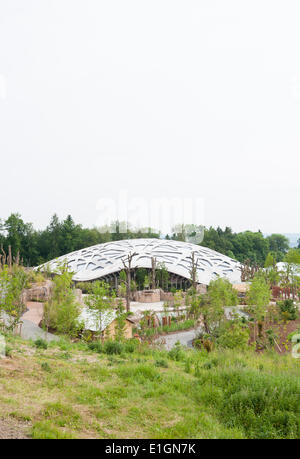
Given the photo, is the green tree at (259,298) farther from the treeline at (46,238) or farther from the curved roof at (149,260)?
the treeline at (46,238)

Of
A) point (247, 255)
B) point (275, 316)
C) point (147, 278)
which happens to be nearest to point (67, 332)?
point (275, 316)

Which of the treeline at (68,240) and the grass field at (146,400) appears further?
the treeline at (68,240)

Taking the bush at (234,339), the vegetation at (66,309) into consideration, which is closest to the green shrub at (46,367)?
the vegetation at (66,309)

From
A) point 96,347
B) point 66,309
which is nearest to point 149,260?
point 66,309

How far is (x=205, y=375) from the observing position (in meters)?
5.70

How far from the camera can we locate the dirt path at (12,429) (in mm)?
3467

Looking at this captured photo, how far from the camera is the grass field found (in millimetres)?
3910

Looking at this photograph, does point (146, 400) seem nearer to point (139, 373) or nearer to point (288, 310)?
point (139, 373)

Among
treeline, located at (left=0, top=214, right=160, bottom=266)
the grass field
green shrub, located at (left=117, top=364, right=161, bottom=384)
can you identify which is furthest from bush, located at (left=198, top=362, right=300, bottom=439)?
treeline, located at (left=0, top=214, right=160, bottom=266)

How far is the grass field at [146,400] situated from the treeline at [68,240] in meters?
34.4

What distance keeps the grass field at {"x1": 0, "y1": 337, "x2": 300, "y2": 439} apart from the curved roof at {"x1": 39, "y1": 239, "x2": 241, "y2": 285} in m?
19.0

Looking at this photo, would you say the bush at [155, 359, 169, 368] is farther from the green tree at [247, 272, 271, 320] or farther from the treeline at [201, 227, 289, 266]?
the treeline at [201, 227, 289, 266]

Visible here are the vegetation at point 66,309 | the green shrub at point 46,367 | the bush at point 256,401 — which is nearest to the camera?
the bush at point 256,401
